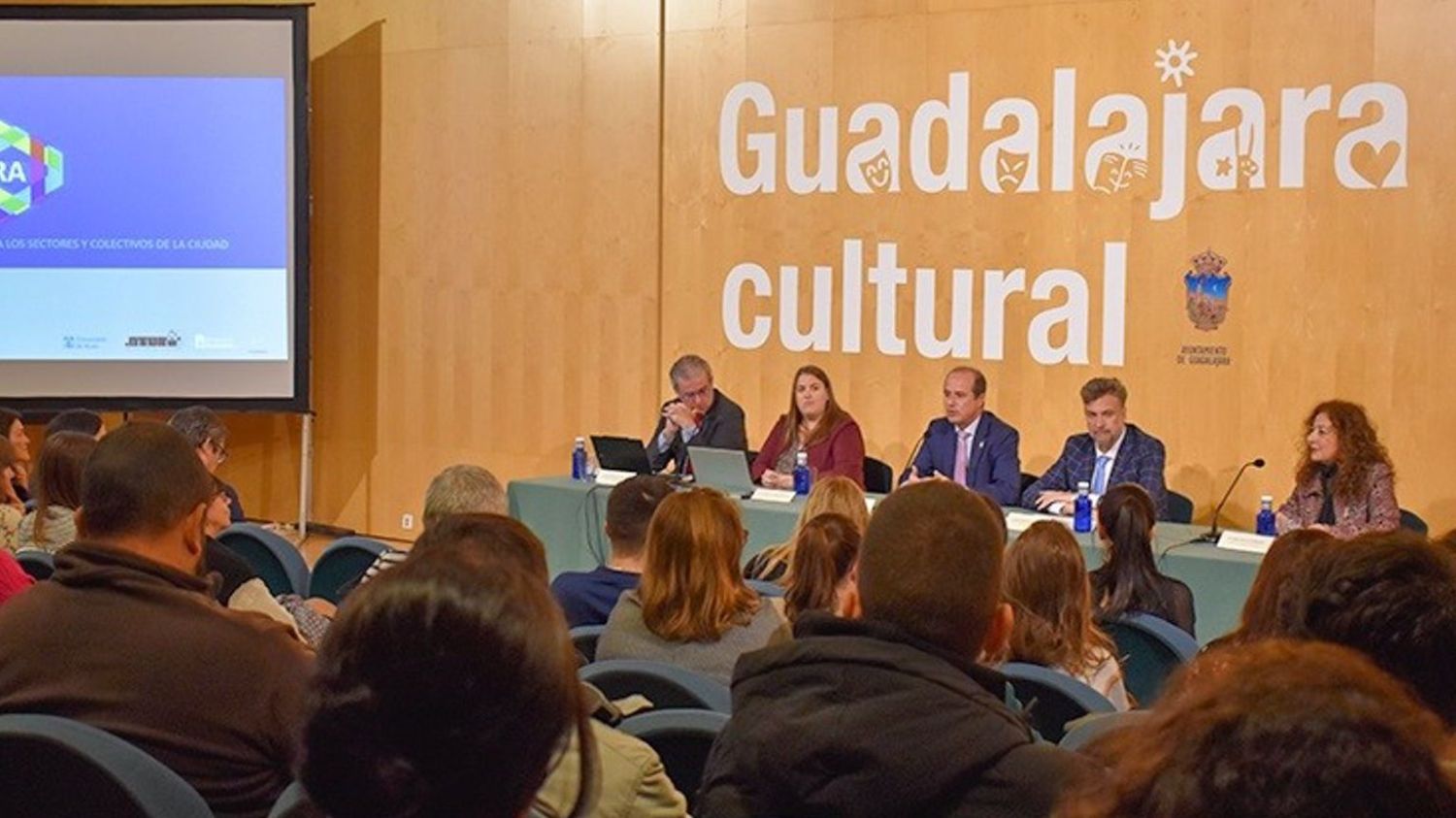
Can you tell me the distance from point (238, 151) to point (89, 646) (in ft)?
27.0

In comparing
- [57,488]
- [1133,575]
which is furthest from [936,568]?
[57,488]

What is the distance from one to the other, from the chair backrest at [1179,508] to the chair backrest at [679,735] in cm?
515

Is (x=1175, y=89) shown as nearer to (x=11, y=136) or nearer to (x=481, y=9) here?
(x=481, y=9)

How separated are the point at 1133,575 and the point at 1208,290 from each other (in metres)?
3.56

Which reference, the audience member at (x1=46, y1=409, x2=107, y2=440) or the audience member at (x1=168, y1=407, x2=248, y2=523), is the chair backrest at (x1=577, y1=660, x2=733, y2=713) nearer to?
the audience member at (x1=168, y1=407, x2=248, y2=523)

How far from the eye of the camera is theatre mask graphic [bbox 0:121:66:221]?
34.7 feet

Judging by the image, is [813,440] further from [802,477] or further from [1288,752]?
[1288,752]

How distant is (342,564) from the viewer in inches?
232

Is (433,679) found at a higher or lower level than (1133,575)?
higher

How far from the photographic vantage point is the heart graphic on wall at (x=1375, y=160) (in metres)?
7.90

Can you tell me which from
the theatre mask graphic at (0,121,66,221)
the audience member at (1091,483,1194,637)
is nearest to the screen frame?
the theatre mask graphic at (0,121,66,221)

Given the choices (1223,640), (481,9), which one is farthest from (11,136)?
(1223,640)

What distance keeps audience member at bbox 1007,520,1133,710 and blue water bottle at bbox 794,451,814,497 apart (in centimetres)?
391

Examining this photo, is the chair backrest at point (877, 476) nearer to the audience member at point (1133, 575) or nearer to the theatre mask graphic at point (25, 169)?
the audience member at point (1133, 575)
